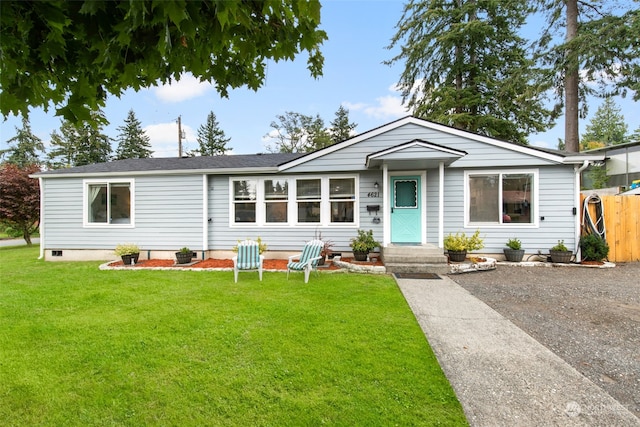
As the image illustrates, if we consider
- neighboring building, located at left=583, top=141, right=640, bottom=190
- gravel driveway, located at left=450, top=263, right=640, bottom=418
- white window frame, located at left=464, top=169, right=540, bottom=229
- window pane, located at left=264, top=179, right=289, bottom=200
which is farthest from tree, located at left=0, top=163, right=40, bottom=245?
neighboring building, located at left=583, top=141, right=640, bottom=190

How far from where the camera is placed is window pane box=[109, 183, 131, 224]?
916 cm

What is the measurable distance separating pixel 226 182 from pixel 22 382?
6.84 meters

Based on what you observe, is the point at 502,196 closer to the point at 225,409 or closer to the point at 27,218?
the point at 225,409

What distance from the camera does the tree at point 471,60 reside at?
610 inches

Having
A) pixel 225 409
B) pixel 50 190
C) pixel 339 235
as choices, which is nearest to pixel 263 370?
pixel 225 409

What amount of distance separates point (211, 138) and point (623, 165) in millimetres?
41185

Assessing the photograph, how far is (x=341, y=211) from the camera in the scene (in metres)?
8.55

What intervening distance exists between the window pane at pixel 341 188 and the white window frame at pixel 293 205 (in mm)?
101

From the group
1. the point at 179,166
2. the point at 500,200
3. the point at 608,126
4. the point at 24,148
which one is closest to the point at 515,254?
the point at 500,200

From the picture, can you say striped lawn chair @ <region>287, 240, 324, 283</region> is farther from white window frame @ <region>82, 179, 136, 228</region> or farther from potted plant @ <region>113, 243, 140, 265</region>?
white window frame @ <region>82, 179, 136, 228</region>

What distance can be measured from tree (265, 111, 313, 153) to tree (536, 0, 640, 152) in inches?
832

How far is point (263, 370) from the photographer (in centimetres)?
270

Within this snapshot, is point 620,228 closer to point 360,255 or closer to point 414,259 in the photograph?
point 414,259

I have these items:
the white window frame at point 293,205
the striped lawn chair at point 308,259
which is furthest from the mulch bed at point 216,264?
the white window frame at point 293,205
